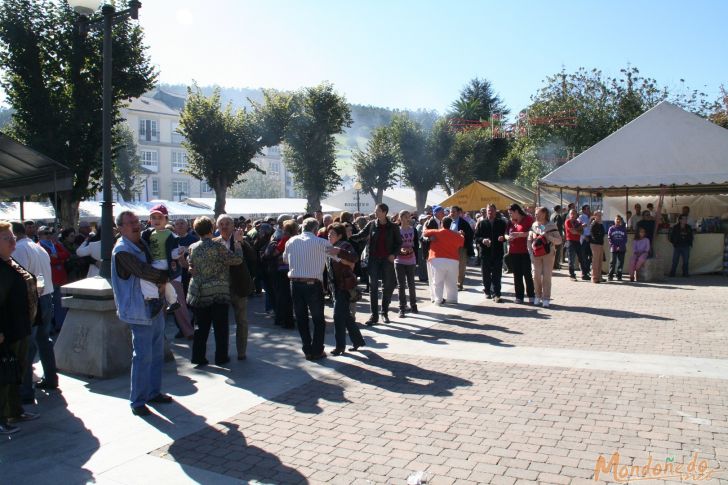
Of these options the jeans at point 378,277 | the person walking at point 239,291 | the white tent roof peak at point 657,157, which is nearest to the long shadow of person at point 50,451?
the person walking at point 239,291

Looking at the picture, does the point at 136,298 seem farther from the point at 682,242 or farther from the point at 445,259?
the point at 682,242

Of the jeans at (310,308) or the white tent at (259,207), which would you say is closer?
the jeans at (310,308)

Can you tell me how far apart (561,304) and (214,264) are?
7054 mm

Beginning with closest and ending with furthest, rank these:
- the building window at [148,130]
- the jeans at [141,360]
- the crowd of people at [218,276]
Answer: the crowd of people at [218,276] < the jeans at [141,360] < the building window at [148,130]

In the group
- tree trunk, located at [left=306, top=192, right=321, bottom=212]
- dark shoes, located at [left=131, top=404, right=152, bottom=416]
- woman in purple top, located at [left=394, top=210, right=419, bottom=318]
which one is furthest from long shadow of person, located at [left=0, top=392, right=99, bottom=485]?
tree trunk, located at [left=306, top=192, right=321, bottom=212]

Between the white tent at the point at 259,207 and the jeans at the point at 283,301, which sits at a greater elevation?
the white tent at the point at 259,207

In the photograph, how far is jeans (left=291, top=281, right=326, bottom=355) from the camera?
23.2 ft

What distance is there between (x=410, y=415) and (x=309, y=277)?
7.95 ft

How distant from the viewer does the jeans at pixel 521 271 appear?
11023mm

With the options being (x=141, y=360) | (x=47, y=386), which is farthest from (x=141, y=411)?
(x=47, y=386)

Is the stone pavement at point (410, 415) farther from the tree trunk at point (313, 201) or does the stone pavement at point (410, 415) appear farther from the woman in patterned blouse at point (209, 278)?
the tree trunk at point (313, 201)

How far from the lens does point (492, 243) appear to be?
11289 mm

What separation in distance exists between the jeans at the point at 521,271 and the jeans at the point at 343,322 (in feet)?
15.5

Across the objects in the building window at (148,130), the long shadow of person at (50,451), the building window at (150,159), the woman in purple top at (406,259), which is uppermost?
the building window at (148,130)
